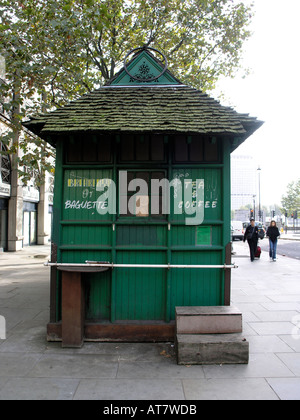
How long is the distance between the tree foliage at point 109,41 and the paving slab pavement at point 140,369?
7.57m

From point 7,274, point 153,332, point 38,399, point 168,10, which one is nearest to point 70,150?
point 153,332

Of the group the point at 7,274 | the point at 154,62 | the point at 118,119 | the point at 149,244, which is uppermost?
the point at 154,62

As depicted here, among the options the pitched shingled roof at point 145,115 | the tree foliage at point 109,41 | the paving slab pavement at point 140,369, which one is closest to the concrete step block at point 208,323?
the paving slab pavement at point 140,369

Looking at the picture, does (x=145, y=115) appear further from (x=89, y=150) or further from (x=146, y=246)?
(x=146, y=246)

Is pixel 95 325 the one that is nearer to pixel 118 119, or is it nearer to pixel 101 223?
pixel 101 223

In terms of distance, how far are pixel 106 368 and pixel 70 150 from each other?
3.34 m

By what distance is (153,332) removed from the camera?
17.1 ft

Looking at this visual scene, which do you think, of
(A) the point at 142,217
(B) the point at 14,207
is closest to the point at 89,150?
(A) the point at 142,217

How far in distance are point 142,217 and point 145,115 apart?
1638 mm

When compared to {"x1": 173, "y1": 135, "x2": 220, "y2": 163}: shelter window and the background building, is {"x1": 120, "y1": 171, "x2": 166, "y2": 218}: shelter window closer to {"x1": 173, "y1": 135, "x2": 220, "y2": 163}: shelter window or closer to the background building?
{"x1": 173, "y1": 135, "x2": 220, "y2": 163}: shelter window

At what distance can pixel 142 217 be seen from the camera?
5.41 m

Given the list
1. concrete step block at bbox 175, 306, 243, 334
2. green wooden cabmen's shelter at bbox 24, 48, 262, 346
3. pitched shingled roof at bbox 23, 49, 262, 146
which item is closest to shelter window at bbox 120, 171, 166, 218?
green wooden cabmen's shelter at bbox 24, 48, 262, 346

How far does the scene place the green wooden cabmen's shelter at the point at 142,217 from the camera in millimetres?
5316

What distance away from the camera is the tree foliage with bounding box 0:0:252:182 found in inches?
416
